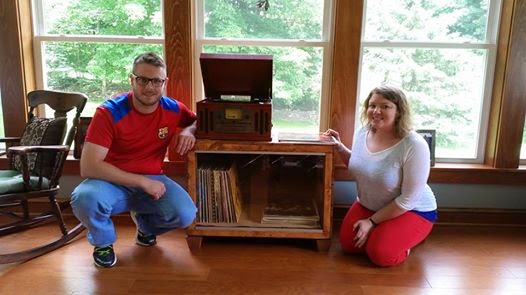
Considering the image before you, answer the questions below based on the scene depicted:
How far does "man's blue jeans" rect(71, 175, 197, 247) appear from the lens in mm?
1891

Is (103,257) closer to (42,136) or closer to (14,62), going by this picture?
(42,136)

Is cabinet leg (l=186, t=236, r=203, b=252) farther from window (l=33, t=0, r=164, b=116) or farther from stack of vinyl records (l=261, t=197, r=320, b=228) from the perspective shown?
window (l=33, t=0, r=164, b=116)

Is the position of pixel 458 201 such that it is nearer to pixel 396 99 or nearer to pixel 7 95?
pixel 396 99

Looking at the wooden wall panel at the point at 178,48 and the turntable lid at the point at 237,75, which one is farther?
the wooden wall panel at the point at 178,48

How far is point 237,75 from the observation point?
6.98 feet

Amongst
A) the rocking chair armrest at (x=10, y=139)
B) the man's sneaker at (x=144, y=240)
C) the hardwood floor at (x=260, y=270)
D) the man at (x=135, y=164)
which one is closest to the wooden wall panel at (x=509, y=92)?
the hardwood floor at (x=260, y=270)

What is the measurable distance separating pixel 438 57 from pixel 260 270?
162cm

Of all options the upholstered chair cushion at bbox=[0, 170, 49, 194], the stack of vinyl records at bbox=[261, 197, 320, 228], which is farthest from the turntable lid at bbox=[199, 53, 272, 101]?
the upholstered chair cushion at bbox=[0, 170, 49, 194]

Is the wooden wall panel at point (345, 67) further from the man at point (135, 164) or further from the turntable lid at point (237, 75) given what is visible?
the man at point (135, 164)

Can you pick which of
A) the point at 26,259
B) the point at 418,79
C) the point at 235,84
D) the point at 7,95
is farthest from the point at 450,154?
the point at 7,95

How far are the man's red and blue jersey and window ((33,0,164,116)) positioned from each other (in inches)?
22.1

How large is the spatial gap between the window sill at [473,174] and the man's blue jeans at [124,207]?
38.8 inches

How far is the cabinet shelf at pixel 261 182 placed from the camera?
2.05 meters

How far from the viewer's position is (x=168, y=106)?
2.11 metres
